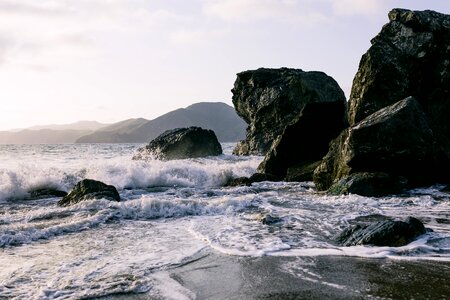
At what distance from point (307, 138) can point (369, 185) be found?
24.8 feet

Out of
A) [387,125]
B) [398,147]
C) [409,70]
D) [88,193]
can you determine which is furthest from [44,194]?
[409,70]

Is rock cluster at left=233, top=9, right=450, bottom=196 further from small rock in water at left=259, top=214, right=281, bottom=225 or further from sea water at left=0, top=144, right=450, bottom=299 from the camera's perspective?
small rock in water at left=259, top=214, right=281, bottom=225

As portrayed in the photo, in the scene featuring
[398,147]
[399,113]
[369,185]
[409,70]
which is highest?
[409,70]

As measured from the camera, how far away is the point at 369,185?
1262 centimetres

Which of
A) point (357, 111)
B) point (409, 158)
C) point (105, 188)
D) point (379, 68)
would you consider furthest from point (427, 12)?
point (105, 188)

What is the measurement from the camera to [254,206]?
1188 cm

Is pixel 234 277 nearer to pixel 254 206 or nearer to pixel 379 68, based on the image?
pixel 254 206

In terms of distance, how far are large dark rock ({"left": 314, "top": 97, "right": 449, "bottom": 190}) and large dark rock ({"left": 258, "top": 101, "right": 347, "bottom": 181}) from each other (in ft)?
17.9

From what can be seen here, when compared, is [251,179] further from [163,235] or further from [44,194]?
[163,235]

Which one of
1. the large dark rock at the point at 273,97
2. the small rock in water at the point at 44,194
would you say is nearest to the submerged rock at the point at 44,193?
the small rock in water at the point at 44,194

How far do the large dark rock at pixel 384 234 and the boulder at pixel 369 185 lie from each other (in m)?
5.21

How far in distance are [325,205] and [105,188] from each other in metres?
7.04

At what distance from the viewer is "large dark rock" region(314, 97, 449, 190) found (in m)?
13.3

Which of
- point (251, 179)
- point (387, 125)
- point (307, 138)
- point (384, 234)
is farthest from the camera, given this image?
point (307, 138)
